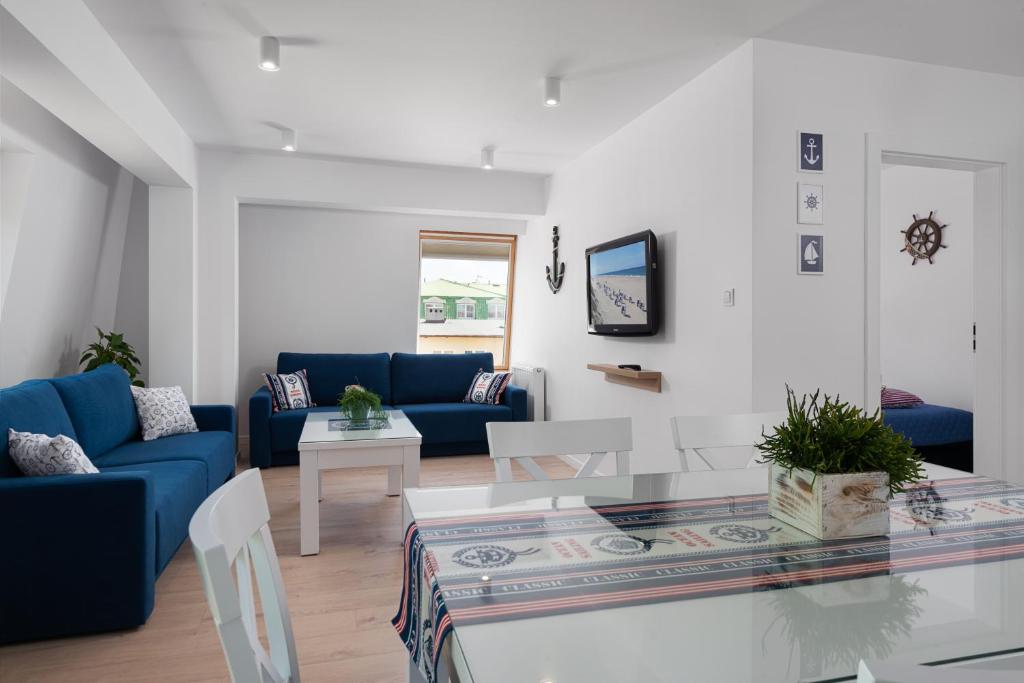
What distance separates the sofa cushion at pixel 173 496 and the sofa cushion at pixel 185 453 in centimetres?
7

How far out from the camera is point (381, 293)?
6.48m

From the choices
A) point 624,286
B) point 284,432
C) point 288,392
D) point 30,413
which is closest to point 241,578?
point 30,413

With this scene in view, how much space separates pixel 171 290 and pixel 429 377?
243 cm

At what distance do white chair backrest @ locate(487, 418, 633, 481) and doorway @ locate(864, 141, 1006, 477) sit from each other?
6.27 ft

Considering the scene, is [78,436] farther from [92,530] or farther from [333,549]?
[333,549]

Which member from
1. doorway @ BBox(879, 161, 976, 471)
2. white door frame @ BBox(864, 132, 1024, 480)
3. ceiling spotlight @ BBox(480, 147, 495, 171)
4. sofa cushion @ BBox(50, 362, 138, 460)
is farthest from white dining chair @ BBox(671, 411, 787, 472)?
ceiling spotlight @ BBox(480, 147, 495, 171)

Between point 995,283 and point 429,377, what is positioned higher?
point 995,283

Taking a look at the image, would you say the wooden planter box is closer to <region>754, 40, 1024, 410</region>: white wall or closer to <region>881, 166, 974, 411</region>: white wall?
<region>754, 40, 1024, 410</region>: white wall

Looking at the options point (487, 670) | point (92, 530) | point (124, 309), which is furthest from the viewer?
point (124, 309)

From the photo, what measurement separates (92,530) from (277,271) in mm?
4132

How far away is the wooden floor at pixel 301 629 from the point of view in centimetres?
211

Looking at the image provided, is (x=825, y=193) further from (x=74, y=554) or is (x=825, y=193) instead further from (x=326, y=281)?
(x=326, y=281)

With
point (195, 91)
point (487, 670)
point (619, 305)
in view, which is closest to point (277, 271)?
point (195, 91)

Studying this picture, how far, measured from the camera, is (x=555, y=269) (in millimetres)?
5777
